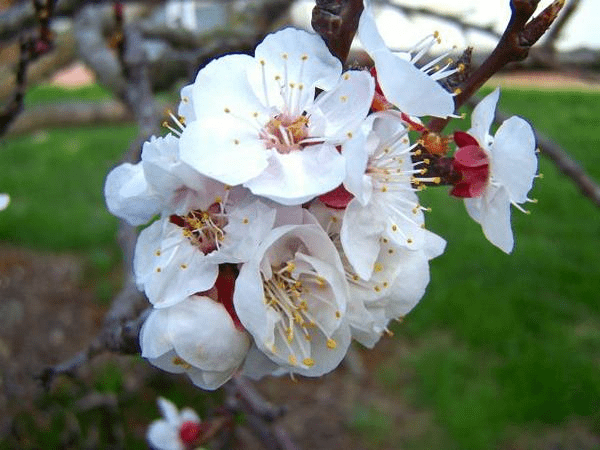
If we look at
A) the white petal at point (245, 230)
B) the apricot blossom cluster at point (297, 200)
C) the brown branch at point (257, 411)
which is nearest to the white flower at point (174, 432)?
the brown branch at point (257, 411)

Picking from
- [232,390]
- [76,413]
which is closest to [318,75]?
[232,390]

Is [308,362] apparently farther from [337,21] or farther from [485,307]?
[485,307]

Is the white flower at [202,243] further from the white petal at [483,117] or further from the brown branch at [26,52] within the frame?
the brown branch at [26,52]

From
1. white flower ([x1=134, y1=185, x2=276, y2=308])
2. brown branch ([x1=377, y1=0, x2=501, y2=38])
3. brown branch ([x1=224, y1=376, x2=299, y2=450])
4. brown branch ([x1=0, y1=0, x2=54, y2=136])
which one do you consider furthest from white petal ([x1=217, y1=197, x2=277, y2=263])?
brown branch ([x1=377, y1=0, x2=501, y2=38])

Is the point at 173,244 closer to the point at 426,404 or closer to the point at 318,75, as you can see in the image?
the point at 318,75

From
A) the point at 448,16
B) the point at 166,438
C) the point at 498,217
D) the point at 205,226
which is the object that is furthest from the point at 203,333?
the point at 448,16

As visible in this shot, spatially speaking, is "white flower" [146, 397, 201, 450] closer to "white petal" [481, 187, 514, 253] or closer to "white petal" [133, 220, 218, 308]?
"white petal" [133, 220, 218, 308]
